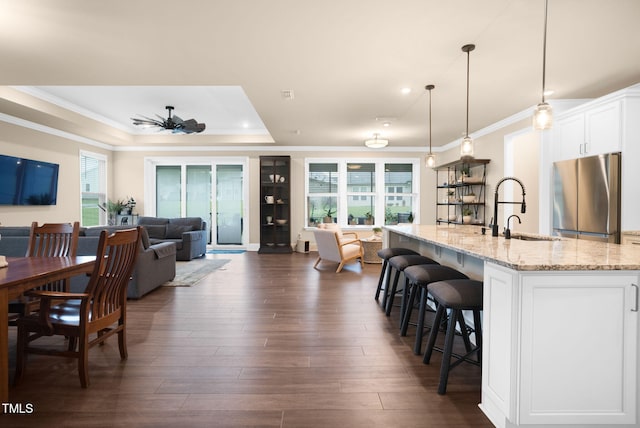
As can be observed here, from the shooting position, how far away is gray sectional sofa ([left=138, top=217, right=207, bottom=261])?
21.9 feet

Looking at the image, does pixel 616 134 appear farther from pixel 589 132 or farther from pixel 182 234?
Result: pixel 182 234

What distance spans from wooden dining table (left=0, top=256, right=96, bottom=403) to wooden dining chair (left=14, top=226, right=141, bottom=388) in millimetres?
115

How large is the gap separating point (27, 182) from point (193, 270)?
129 inches

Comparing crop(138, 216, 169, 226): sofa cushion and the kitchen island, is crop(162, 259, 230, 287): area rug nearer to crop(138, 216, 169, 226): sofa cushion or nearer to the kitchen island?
crop(138, 216, 169, 226): sofa cushion

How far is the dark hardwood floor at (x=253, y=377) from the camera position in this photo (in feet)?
5.67

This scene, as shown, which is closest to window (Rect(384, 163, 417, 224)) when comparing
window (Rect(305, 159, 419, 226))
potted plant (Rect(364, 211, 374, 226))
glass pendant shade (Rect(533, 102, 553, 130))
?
window (Rect(305, 159, 419, 226))

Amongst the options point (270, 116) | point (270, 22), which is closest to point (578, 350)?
point (270, 22)

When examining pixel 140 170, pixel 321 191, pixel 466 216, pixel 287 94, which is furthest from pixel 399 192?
pixel 140 170

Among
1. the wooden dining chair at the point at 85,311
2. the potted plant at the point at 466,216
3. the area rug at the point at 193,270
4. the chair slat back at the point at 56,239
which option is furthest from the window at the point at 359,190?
the wooden dining chair at the point at 85,311

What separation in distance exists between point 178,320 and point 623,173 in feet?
16.4

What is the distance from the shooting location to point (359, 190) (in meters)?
8.44

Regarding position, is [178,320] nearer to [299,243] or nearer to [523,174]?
[299,243]

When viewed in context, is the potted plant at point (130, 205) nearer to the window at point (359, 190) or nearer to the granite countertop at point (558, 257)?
the window at point (359, 190)

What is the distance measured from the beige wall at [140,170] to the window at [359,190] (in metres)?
0.22
